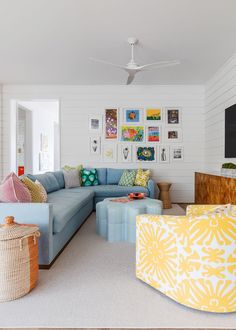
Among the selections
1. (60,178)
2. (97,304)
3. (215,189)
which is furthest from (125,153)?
(97,304)

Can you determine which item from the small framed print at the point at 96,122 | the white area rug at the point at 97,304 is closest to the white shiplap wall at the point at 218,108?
the small framed print at the point at 96,122

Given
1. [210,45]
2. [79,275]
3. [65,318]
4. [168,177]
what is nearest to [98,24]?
[210,45]

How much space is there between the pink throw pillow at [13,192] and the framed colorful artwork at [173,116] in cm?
430

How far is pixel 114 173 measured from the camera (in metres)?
5.90

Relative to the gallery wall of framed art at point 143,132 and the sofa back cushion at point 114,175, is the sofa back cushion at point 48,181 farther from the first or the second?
the gallery wall of framed art at point 143,132

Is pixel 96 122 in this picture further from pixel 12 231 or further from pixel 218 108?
pixel 12 231

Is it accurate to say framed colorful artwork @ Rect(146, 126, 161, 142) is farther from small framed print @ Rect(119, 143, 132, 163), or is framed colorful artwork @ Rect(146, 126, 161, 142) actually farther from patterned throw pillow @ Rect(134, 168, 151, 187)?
patterned throw pillow @ Rect(134, 168, 151, 187)

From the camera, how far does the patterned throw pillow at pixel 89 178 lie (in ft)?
18.7

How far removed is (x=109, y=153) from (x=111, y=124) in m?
0.71

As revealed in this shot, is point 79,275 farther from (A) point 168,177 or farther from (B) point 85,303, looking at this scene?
(A) point 168,177

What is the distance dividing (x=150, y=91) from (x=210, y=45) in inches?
87.9

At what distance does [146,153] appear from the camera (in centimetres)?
616

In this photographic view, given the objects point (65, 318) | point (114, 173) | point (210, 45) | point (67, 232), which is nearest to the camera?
point (65, 318)

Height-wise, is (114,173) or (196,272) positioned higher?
(114,173)
